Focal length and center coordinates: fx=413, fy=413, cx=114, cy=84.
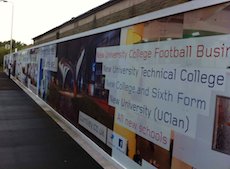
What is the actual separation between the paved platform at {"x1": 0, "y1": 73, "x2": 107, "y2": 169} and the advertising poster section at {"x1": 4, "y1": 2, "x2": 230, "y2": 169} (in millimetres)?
565

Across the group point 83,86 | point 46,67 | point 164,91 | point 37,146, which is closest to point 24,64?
point 46,67

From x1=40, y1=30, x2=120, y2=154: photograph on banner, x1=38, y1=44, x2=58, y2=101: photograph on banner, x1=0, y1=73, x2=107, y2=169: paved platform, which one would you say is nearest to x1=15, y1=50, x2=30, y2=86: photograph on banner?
x1=38, y1=44, x2=58, y2=101: photograph on banner

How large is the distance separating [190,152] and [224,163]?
642mm

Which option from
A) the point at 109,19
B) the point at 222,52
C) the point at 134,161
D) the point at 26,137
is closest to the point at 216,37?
the point at 222,52

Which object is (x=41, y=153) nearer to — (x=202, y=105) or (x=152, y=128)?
(x=152, y=128)

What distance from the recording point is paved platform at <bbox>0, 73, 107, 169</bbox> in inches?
276

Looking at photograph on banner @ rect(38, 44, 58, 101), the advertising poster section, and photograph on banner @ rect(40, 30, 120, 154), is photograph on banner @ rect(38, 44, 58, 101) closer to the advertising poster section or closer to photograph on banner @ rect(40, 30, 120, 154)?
photograph on banner @ rect(40, 30, 120, 154)

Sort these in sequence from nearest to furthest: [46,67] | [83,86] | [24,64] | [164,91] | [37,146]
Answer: [164,91], [37,146], [83,86], [46,67], [24,64]

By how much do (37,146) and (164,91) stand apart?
13.0 ft

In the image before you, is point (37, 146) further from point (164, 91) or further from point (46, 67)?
point (46, 67)

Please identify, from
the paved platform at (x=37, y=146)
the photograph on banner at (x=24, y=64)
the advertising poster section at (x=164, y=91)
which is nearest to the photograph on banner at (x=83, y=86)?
the advertising poster section at (x=164, y=91)

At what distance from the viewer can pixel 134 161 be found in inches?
245

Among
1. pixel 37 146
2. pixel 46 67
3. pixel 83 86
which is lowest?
pixel 37 146

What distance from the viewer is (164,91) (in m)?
5.30
